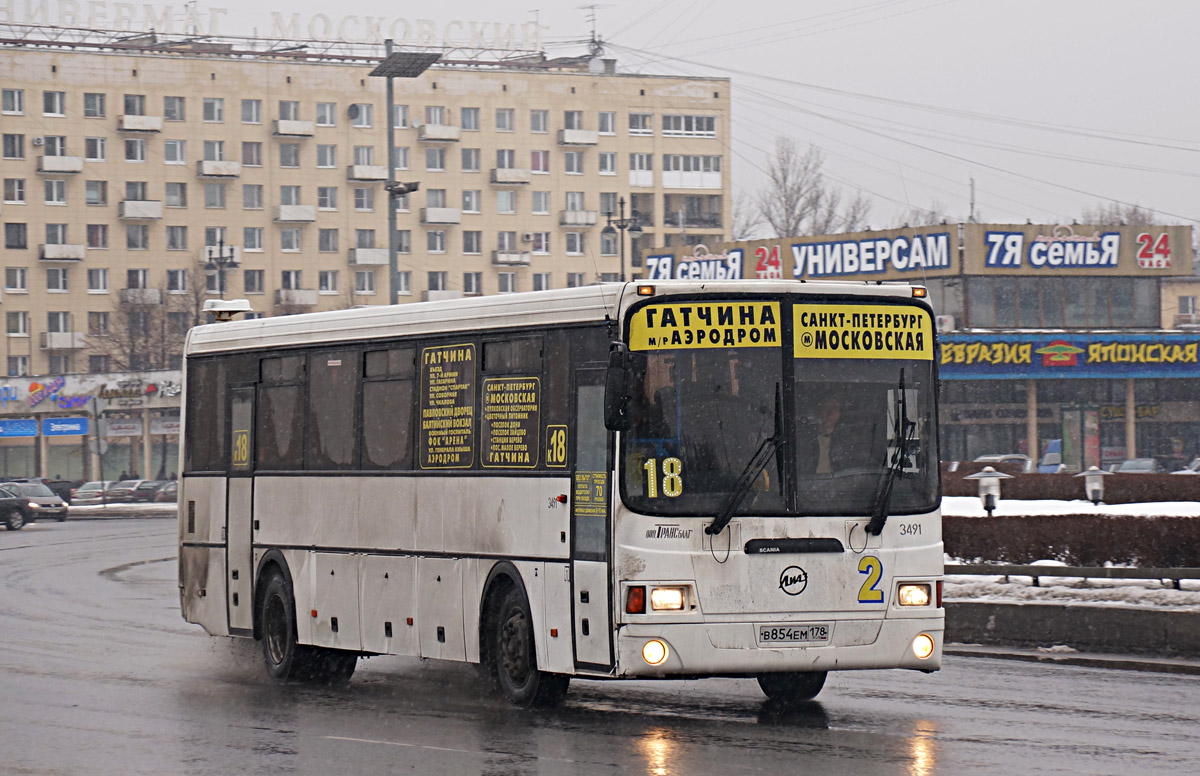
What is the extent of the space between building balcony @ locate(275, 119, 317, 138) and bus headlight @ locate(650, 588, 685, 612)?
311 feet

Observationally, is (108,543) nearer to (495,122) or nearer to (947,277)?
(947,277)

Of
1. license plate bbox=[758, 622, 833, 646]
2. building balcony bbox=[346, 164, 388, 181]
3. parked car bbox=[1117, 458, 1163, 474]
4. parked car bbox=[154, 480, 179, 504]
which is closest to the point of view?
license plate bbox=[758, 622, 833, 646]

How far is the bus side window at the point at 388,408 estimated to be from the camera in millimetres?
13594

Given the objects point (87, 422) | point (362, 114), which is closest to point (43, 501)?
point (87, 422)

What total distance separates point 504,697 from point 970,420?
55.7 meters

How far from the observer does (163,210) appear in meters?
102

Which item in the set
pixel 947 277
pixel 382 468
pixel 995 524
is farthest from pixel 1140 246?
pixel 382 468

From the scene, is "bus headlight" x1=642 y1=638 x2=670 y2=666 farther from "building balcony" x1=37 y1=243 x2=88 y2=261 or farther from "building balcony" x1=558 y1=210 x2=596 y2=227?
"building balcony" x1=558 y1=210 x2=596 y2=227

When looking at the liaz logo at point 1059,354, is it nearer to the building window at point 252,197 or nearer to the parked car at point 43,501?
the parked car at point 43,501

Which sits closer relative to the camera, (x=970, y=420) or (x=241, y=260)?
(x=970, y=420)

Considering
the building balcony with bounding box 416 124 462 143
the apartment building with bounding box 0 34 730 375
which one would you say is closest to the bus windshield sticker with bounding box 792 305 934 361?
the apartment building with bounding box 0 34 730 375

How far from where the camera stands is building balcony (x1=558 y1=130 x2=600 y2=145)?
110688 mm

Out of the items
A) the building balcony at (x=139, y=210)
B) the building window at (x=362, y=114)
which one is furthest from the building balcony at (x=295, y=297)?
the building window at (x=362, y=114)

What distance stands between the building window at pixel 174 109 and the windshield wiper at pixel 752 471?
9523 cm
